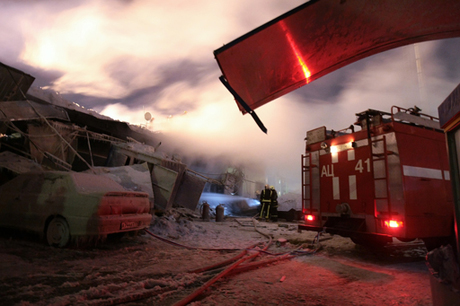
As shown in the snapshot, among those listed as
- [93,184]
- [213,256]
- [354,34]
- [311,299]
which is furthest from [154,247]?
[354,34]

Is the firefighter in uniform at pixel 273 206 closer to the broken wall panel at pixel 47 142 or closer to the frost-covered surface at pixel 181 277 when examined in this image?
the frost-covered surface at pixel 181 277

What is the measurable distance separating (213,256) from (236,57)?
3.94 meters

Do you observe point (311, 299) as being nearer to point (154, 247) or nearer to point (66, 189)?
point (154, 247)

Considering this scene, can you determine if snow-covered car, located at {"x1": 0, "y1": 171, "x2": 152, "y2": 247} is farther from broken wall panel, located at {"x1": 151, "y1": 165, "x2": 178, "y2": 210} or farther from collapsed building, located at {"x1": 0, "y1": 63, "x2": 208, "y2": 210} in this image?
broken wall panel, located at {"x1": 151, "y1": 165, "x2": 178, "y2": 210}

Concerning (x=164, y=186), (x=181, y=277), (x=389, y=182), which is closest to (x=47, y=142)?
(x=164, y=186)

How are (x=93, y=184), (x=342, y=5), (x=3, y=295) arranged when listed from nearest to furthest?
(x=342, y=5)
(x=3, y=295)
(x=93, y=184)

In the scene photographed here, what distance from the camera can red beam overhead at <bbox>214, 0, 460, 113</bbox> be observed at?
262 cm

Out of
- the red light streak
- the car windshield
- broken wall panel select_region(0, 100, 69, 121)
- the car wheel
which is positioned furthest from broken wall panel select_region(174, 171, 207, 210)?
the red light streak

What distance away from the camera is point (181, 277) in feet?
11.9

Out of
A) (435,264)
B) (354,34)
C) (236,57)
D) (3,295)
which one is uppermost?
(354,34)

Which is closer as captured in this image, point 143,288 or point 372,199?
point 143,288

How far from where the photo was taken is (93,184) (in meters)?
5.52

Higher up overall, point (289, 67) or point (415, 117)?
point (415, 117)

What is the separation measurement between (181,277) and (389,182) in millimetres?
4057
